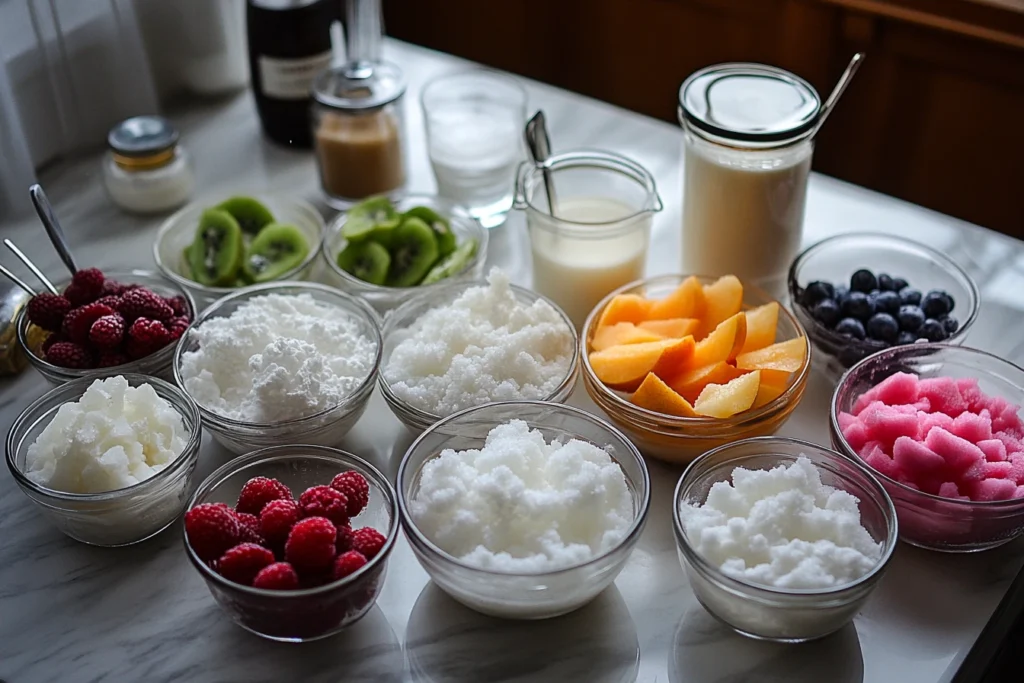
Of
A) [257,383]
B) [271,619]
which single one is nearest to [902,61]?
[257,383]

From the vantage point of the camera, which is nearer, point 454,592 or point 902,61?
point 454,592

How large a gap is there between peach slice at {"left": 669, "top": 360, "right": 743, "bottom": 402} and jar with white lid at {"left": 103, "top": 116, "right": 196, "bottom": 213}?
1.01 meters

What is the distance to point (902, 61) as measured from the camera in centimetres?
228

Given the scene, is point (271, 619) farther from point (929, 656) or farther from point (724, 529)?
point (929, 656)

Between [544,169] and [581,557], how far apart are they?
696 mm

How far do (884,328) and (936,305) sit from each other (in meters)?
0.10

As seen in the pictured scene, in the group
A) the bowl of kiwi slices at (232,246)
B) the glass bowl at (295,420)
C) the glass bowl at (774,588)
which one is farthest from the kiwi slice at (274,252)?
the glass bowl at (774,588)

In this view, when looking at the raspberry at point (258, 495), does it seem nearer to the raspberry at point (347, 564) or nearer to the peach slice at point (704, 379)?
the raspberry at point (347, 564)

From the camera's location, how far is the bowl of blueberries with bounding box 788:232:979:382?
1420 millimetres

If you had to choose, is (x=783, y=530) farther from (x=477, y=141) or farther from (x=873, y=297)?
(x=477, y=141)

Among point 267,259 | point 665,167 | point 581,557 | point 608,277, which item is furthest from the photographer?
point 665,167

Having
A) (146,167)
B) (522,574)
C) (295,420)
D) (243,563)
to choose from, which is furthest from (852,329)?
(146,167)

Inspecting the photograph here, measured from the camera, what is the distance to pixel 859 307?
144 centimetres

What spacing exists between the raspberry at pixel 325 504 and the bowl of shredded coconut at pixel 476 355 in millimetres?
209
